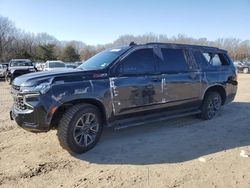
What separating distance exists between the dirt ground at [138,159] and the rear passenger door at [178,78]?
669mm

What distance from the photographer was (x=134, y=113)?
225 inches

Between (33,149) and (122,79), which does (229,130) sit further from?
(33,149)

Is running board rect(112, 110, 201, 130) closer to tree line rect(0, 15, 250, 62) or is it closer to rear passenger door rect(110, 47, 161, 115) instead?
rear passenger door rect(110, 47, 161, 115)

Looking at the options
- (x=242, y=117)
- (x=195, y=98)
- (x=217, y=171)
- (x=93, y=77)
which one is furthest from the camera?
(x=242, y=117)

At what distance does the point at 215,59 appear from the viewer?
773 centimetres

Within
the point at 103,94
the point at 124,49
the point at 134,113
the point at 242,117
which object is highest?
the point at 124,49

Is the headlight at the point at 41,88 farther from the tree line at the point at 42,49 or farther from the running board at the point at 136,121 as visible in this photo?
the tree line at the point at 42,49

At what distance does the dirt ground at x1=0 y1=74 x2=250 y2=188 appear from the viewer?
4035mm

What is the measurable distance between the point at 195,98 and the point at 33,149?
12.9 feet

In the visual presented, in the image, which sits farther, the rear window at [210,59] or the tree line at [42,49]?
the tree line at [42,49]

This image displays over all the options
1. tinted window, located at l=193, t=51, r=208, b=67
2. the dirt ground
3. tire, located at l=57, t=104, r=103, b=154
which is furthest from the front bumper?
tinted window, located at l=193, t=51, r=208, b=67

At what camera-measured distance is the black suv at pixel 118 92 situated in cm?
473

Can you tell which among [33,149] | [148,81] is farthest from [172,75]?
[33,149]

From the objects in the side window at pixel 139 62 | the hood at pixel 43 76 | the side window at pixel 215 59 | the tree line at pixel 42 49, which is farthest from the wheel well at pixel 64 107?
the tree line at pixel 42 49
